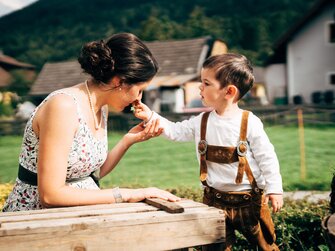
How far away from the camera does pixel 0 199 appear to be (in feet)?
14.2

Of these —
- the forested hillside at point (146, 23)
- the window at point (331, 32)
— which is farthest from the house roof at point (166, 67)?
the window at point (331, 32)

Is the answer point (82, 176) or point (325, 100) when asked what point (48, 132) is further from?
point (325, 100)

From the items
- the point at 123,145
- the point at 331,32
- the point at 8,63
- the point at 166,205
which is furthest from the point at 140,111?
the point at 331,32

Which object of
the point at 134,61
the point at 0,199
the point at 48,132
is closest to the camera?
the point at 48,132

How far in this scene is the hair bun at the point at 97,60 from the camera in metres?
2.53

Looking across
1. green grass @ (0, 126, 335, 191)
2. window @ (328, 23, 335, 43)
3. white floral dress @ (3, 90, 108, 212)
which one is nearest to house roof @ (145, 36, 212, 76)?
window @ (328, 23, 335, 43)

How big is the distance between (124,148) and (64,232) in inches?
51.0

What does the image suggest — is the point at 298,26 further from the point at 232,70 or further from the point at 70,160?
the point at 70,160

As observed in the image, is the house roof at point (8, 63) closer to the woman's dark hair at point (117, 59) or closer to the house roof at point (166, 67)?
the house roof at point (166, 67)

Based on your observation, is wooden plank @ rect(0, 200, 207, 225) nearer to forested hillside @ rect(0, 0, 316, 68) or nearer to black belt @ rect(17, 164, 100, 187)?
black belt @ rect(17, 164, 100, 187)

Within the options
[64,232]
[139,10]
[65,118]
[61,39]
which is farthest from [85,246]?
[139,10]

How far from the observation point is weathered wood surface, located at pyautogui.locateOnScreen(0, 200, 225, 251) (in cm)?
176

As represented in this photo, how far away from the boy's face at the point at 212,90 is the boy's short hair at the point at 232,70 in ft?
0.09

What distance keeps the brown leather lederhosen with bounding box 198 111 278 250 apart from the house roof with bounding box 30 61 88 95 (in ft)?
89.5
